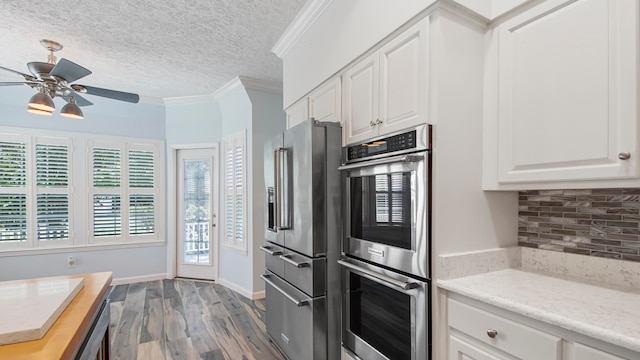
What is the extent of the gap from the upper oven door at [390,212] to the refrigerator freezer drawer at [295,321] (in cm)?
46

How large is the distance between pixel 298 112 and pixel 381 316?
1795 mm

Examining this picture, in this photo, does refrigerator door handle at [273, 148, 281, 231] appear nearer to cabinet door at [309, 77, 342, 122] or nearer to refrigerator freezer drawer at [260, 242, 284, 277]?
refrigerator freezer drawer at [260, 242, 284, 277]

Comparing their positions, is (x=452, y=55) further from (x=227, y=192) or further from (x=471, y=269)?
(x=227, y=192)

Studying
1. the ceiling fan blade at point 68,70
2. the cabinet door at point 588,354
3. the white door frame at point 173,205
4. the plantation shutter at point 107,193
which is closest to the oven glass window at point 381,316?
the cabinet door at point 588,354

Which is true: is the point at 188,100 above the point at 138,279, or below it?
above

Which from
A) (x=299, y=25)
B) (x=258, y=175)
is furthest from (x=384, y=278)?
(x=258, y=175)

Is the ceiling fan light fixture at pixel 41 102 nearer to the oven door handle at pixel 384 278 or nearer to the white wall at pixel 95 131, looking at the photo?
the white wall at pixel 95 131

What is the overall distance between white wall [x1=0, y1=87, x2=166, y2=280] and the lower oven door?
3.89m

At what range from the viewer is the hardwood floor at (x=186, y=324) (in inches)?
103

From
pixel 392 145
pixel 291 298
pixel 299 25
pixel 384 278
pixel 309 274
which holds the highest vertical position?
pixel 299 25

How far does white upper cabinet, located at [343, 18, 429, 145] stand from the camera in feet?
4.87

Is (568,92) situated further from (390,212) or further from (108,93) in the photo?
(108,93)

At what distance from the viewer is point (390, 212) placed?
5.30 feet

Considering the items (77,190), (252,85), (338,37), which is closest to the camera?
(338,37)
